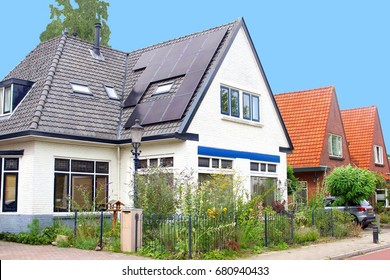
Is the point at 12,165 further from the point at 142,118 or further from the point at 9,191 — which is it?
the point at 142,118

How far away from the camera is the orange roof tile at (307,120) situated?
29.7 m

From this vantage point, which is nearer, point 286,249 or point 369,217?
point 286,249

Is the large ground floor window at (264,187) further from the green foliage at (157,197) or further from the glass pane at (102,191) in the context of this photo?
the green foliage at (157,197)

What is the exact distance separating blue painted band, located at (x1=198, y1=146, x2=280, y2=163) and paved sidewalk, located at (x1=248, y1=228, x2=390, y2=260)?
17.9ft

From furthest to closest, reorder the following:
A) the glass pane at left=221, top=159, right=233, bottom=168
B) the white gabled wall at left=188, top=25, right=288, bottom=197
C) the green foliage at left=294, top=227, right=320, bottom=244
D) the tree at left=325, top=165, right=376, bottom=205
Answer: the tree at left=325, top=165, right=376, bottom=205, the glass pane at left=221, top=159, right=233, bottom=168, the white gabled wall at left=188, top=25, right=288, bottom=197, the green foliage at left=294, top=227, right=320, bottom=244

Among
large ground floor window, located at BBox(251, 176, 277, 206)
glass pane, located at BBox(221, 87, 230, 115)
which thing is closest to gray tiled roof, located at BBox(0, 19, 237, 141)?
glass pane, located at BBox(221, 87, 230, 115)

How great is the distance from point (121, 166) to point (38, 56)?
7081 mm

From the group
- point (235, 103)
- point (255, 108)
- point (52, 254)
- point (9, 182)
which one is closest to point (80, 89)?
point (9, 182)

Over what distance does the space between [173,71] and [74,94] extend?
4.37m

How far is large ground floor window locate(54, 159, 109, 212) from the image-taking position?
19078 mm

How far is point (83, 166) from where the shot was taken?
19984 mm

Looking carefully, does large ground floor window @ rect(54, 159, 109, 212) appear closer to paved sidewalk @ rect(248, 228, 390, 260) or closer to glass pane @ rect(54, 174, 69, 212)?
glass pane @ rect(54, 174, 69, 212)

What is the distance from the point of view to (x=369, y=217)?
79.6 feet
